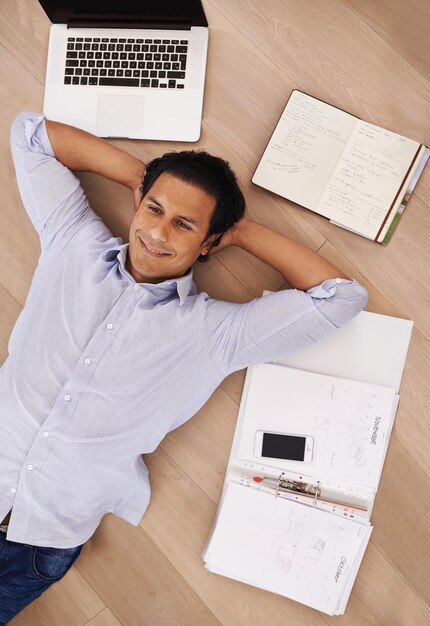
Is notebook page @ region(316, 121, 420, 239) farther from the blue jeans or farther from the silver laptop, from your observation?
the blue jeans

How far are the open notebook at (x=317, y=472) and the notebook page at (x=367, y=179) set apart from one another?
262 millimetres

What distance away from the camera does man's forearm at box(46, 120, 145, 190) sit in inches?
52.5

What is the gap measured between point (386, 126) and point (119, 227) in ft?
2.59

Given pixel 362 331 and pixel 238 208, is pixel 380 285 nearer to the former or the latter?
pixel 362 331

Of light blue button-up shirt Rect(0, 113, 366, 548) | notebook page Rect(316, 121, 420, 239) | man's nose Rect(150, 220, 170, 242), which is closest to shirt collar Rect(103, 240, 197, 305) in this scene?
light blue button-up shirt Rect(0, 113, 366, 548)

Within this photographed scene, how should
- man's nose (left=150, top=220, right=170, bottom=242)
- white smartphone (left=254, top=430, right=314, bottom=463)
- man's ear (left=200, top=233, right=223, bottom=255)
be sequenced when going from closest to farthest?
man's nose (left=150, top=220, right=170, bottom=242), man's ear (left=200, top=233, right=223, bottom=255), white smartphone (left=254, top=430, right=314, bottom=463)

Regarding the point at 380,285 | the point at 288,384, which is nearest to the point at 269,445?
the point at 288,384

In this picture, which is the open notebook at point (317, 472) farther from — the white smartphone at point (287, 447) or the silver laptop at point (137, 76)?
the silver laptop at point (137, 76)

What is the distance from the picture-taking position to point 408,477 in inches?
54.8

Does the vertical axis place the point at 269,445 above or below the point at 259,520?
above

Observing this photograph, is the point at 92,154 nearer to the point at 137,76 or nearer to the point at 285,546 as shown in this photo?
the point at 137,76

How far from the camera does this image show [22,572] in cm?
134

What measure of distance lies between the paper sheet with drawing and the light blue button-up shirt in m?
0.18

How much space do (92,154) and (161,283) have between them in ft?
1.30
